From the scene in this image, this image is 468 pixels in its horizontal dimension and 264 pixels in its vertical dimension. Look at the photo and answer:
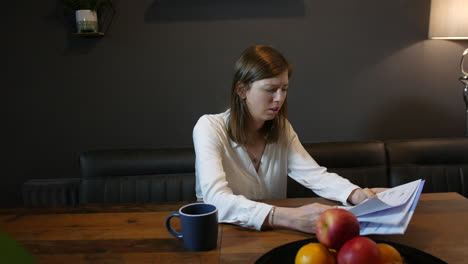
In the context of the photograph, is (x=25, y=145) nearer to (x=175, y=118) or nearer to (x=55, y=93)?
(x=55, y=93)

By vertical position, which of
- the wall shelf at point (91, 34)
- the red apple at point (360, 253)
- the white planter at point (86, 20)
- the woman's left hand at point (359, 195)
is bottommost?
the woman's left hand at point (359, 195)

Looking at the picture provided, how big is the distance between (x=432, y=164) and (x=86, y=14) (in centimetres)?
202

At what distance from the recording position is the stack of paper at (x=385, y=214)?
99 cm

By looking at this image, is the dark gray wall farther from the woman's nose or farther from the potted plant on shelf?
Result: the woman's nose

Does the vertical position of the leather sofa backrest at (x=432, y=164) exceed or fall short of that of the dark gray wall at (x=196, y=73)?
it falls short

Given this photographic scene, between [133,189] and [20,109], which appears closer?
[133,189]

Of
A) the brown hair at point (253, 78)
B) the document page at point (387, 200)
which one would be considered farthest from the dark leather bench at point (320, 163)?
the document page at point (387, 200)

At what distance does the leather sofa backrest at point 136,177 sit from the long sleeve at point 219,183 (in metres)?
0.46

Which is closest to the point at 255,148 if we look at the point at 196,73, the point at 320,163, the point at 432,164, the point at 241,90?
the point at 241,90

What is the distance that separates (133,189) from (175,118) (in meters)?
0.64

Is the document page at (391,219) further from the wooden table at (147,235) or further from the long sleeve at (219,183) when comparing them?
the long sleeve at (219,183)

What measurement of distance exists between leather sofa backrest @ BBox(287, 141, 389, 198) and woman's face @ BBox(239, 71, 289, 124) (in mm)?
566

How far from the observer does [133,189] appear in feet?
6.05

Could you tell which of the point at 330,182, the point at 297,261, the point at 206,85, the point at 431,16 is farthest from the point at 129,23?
the point at 297,261
